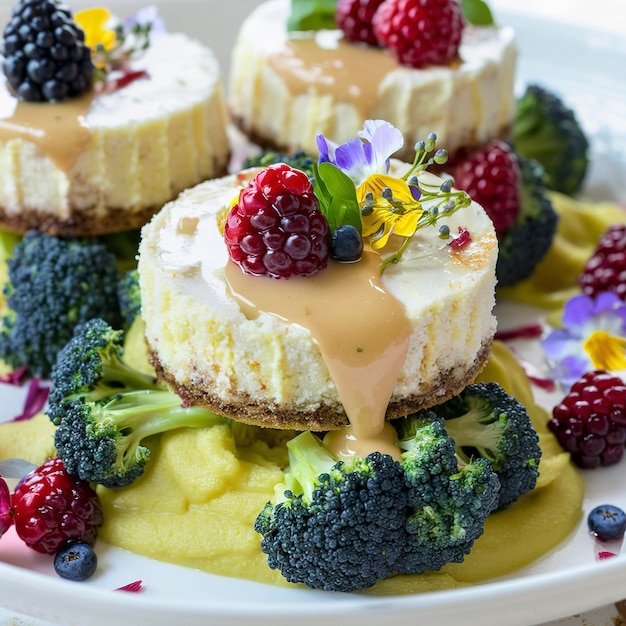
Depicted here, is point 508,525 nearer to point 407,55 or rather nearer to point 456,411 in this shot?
point 456,411

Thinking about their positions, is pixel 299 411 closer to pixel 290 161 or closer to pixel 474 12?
pixel 290 161

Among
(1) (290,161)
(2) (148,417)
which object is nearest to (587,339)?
(1) (290,161)

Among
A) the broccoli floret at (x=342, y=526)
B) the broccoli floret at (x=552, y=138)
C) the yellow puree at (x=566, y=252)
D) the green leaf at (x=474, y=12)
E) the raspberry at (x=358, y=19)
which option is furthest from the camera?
the broccoli floret at (x=552, y=138)

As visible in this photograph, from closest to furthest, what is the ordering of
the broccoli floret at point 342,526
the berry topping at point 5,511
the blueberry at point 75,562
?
the broccoli floret at point 342,526 → the blueberry at point 75,562 → the berry topping at point 5,511

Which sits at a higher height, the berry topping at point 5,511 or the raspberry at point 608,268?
the raspberry at point 608,268

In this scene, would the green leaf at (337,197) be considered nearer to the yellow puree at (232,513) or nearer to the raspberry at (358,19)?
the yellow puree at (232,513)

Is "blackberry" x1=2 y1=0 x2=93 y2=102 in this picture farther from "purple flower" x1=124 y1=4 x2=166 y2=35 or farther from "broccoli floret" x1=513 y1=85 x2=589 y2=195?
"broccoli floret" x1=513 y1=85 x2=589 y2=195

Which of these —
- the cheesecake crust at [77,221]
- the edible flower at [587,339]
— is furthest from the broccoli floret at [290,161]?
the edible flower at [587,339]
